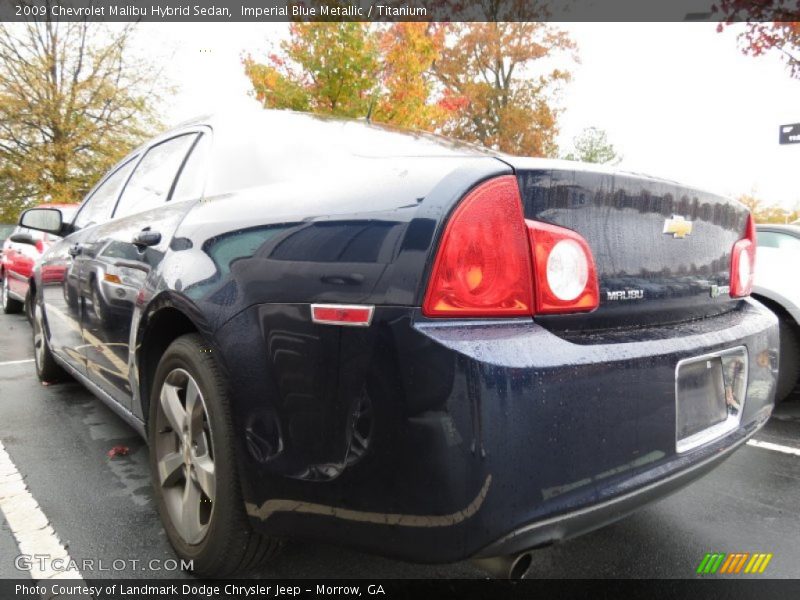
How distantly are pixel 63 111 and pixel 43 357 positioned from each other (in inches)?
755

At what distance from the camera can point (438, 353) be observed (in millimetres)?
1194

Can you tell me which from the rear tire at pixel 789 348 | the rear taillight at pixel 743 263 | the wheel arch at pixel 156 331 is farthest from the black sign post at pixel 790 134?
the wheel arch at pixel 156 331

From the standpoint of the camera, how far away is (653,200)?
5.23 feet

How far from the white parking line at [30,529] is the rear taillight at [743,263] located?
239cm

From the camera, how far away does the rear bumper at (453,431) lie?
1184mm

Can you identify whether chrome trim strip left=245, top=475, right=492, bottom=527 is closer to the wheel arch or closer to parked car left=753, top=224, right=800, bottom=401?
the wheel arch

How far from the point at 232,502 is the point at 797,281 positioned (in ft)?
12.6

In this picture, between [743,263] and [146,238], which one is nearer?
[743,263]

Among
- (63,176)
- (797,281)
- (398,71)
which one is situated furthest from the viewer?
(63,176)

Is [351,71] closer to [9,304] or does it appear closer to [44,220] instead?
[9,304]

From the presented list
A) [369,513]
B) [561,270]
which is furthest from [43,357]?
[561,270]

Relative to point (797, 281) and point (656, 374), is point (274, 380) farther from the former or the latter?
point (797, 281)

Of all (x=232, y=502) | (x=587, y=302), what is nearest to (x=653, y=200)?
(x=587, y=302)

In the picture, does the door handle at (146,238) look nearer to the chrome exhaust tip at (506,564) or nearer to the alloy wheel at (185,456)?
the alloy wheel at (185,456)
